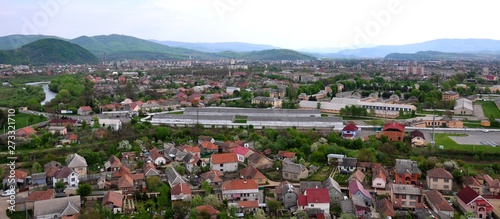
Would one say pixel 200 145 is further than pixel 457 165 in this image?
→ Yes

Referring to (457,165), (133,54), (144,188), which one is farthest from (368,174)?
(133,54)

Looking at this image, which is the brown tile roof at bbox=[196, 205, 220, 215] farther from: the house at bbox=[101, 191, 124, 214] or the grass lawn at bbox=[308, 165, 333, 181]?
the grass lawn at bbox=[308, 165, 333, 181]

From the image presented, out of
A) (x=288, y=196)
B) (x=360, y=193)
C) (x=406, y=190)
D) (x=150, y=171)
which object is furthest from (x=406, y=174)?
(x=150, y=171)

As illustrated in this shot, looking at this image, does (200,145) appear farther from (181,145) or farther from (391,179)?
(391,179)

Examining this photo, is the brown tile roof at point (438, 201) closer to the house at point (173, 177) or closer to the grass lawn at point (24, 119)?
the house at point (173, 177)

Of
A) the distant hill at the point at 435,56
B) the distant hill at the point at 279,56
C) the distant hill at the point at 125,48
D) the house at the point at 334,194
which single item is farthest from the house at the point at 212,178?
the distant hill at the point at 435,56

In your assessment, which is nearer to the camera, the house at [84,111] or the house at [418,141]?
the house at [418,141]

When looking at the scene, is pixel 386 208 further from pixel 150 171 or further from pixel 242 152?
pixel 150 171
